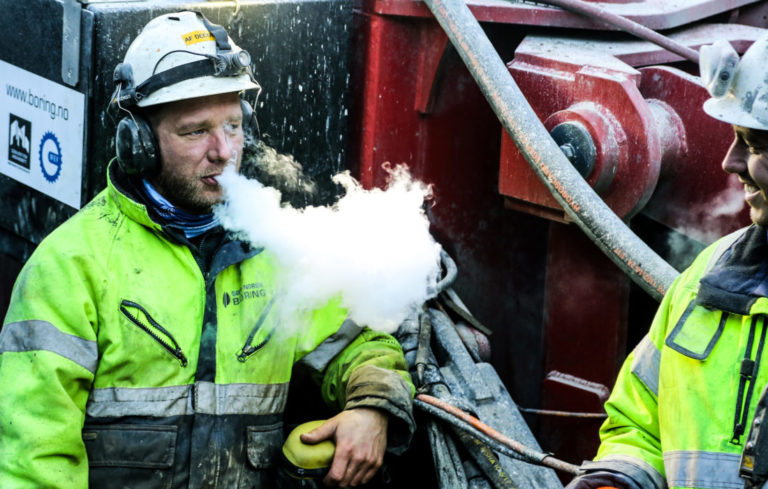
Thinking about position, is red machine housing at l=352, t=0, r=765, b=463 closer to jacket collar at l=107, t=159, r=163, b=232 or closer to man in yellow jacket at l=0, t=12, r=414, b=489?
man in yellow jacket at l=0, t=12, r=414, b=489

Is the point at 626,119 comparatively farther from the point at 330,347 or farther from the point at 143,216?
the point at 143,216

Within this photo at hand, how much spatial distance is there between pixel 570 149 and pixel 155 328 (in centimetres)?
138

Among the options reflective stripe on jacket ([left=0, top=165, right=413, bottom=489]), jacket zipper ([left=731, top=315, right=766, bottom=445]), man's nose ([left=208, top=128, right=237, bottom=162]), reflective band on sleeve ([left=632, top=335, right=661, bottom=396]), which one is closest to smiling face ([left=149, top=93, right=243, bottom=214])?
man's nose ([left=208, top=128, right=237, bottom=162])

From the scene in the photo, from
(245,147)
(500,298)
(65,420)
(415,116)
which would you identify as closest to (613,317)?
(500,298)

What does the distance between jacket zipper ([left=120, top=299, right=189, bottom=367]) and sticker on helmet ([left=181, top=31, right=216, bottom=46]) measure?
71 cm

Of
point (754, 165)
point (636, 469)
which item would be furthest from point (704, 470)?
point (754, 165)

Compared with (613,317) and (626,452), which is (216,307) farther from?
(613,317)

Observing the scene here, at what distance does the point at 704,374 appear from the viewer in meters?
2.34

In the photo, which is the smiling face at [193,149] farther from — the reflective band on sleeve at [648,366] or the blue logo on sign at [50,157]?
the reflective band on sleeve at [648,366]

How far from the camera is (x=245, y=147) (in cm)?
341

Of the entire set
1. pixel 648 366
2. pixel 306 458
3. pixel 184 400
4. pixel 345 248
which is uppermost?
pixel 345 248

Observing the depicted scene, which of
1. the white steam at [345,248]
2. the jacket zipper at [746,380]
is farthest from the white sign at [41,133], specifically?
the jacket zipper at [746,380]

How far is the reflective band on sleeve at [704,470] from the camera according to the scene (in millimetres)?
2283

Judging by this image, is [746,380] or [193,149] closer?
[746,380]
